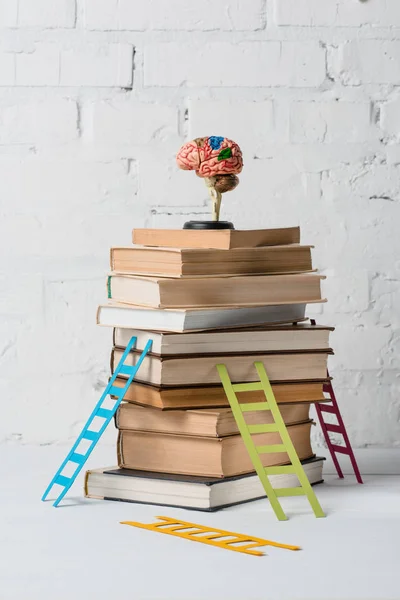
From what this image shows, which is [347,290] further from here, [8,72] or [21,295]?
[8,72]

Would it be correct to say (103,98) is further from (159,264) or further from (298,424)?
(298,424)

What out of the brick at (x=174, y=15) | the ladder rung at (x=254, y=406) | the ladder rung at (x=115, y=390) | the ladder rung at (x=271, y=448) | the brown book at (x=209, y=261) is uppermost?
the brick at (x=174, y=15)

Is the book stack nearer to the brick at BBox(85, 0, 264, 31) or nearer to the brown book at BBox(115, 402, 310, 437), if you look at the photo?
the brown book at BBox(115, 402, 310, 437)

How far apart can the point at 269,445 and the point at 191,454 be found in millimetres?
122

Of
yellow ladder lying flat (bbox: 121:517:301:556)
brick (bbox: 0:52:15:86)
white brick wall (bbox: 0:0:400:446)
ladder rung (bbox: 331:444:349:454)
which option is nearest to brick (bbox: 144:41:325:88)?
white brick wall (bbox: 0:0:400:446)

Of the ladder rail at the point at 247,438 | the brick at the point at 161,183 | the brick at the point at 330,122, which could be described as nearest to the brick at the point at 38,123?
the brick at the point at 161,183

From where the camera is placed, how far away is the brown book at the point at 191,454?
156cm

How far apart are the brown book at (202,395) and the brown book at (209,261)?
18cm

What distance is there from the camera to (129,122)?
2107 mm

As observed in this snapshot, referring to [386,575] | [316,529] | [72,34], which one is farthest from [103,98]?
[386,575]

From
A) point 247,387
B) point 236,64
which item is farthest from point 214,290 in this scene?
point 236,64

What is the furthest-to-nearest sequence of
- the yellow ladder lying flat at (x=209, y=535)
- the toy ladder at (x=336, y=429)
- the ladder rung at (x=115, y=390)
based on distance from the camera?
the toy ladder at (x=336, y=429), the ladder rung at (x=115, y=390), the yellow ladder lying flat at (x=209, y=535)

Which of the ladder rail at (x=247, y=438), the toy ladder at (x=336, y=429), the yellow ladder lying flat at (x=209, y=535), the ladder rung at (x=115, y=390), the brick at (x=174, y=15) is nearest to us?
the yellow ladder lying flat at (x=209, y=535)

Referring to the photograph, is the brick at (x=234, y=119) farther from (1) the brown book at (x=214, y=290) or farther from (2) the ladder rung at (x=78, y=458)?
(2) the ladder rung at (x=78, y=458)
